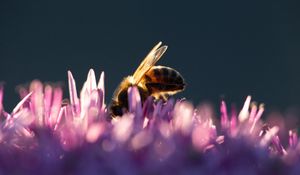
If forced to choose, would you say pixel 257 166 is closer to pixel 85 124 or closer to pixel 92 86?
pixel 85 124

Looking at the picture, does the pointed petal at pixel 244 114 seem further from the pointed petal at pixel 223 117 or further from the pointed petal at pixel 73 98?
the pointed petal at pixel 73 98

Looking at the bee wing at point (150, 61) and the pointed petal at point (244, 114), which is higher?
the bee wing at point (150, 61)

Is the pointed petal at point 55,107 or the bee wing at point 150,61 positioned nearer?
the pointed petal at point 55,107

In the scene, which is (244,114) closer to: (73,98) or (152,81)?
(73,98)

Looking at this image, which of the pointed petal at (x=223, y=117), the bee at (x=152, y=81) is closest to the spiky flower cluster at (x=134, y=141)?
the pointed petal at (x=223, y=117)

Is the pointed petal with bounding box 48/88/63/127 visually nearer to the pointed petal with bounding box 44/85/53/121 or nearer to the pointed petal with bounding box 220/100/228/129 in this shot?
the pointed petal with bounding box 44/85/53/121

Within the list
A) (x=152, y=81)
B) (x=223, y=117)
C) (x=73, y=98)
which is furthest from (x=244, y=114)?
(x=152, y=81)
